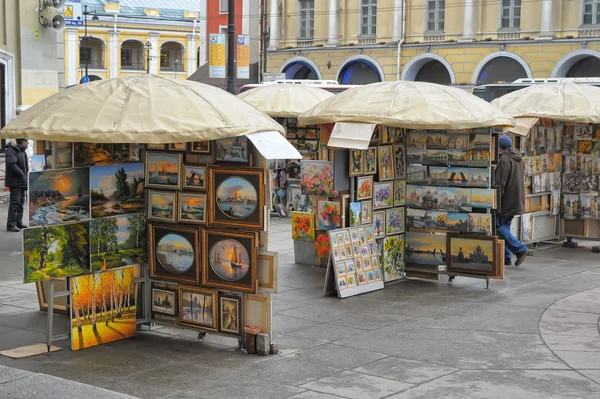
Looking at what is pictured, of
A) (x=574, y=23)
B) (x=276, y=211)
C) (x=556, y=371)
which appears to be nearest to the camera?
(x=556, y=371)

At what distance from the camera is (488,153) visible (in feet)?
41.4

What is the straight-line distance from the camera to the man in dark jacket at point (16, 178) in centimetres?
1653

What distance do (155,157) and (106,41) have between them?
63614 millimetres

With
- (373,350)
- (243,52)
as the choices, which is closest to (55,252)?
(373,350)

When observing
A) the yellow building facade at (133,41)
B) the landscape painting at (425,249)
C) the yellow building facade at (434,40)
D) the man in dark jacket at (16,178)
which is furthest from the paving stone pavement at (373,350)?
the yellow building facade at (133,41)

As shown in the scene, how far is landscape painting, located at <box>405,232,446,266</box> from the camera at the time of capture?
12.9 metres

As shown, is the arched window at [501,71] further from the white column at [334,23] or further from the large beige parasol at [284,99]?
the large beige parasol at [284,99]

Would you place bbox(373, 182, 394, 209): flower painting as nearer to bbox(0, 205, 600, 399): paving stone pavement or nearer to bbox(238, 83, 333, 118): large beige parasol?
bbox(0, 205, 600, 399): paving stone pavement

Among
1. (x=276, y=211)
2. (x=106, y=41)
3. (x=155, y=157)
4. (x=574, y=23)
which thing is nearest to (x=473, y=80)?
(x=574, y=23)

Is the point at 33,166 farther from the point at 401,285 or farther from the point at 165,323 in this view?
the point at 401,285

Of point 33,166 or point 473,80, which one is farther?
point 473,80

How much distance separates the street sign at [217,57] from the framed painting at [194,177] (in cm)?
1513

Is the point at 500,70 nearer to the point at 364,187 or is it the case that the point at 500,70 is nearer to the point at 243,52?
the point at 243,52

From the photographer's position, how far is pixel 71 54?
6862 centimetres
